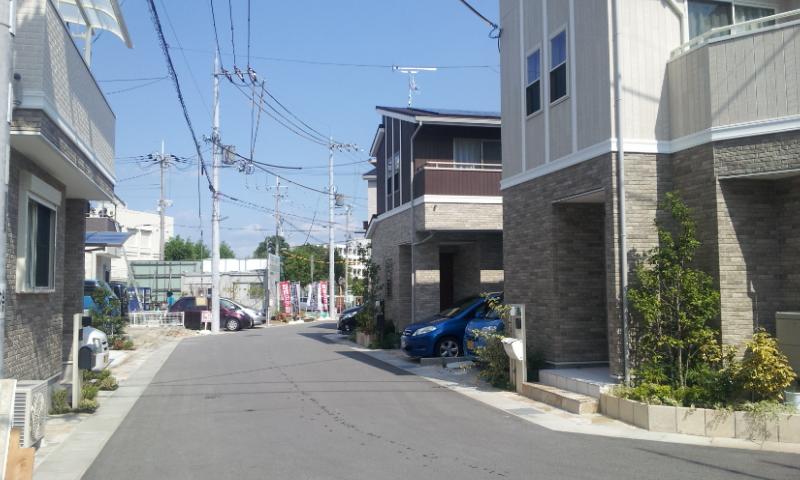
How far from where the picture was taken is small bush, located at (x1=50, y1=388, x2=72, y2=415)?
11000 millimetres

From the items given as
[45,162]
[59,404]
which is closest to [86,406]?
[59,404]

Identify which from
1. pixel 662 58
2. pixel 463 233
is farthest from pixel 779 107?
pixel 463 233

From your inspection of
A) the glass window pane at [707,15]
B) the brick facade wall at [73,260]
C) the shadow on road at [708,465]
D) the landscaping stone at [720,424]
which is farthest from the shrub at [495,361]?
the brick facade wall at [73,260]

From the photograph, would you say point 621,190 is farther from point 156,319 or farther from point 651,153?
point 156,319

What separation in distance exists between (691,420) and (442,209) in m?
12.2

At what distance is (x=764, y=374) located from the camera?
9.26m

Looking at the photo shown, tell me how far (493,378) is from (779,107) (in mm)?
6739

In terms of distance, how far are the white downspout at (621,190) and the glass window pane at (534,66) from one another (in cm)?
252

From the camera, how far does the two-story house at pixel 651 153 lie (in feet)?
34.4

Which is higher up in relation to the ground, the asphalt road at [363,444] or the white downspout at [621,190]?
the white downspout at [621,190]

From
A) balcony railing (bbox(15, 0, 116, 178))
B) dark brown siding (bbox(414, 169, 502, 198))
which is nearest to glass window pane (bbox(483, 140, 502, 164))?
dark brown siding (bbox(414, 169, 502, 198))

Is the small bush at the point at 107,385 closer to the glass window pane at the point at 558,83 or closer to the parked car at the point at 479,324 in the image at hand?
the parked car at the point at 479,324

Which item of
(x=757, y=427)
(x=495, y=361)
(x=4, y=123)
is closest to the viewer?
(x=4, y=123)

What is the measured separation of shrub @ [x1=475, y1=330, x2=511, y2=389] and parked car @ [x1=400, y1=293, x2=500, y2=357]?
3541 millimetres
